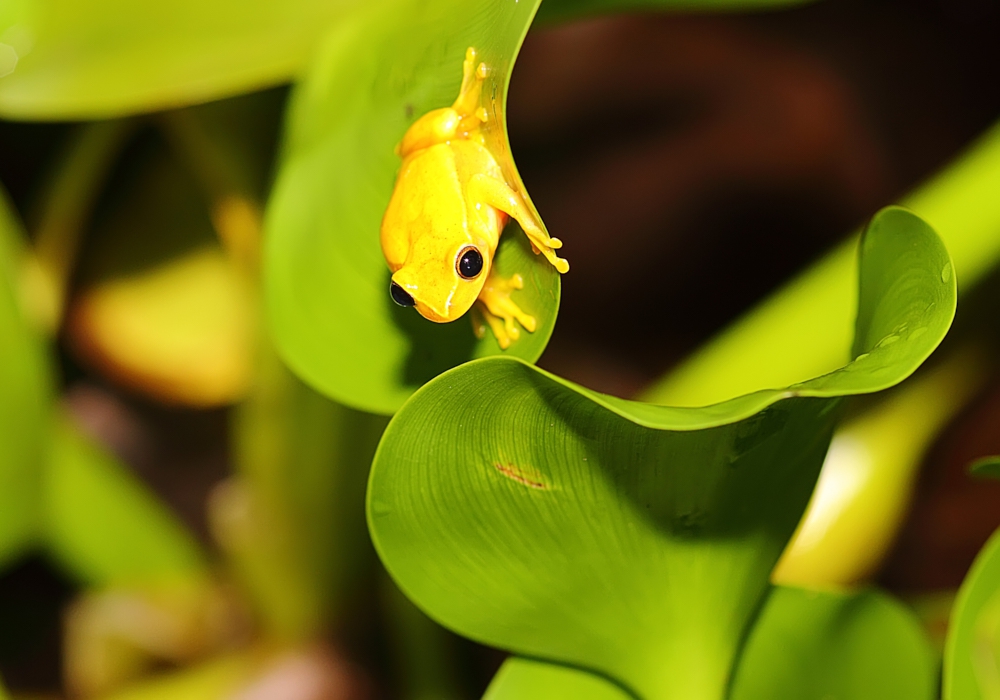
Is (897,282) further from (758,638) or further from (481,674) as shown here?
(481,674)

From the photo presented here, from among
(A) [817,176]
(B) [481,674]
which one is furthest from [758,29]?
(B) [481,674]

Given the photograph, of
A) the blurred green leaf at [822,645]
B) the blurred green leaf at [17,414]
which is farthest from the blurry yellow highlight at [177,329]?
the blurred green leaf at [822,645]

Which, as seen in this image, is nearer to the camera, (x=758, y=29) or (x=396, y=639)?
(x=396, y=639)

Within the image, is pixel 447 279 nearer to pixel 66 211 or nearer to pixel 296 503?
pixel 296 503

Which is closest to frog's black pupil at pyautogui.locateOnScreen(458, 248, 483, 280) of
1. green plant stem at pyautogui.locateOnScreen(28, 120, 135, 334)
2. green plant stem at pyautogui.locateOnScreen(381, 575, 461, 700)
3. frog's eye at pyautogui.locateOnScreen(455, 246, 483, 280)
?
frog's eye at pyautogui.locateOnScreen(455, 246, 483, 280)

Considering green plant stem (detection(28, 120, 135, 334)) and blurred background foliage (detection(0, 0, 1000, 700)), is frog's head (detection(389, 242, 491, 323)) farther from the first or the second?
green plant stem (detection(28, 120, 135, 334))

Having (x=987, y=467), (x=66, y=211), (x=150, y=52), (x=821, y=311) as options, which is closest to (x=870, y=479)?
(x=821, y=311)

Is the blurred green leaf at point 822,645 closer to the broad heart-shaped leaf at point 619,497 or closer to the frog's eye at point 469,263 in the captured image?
the broad heart-shaped leaf at point 619,497
